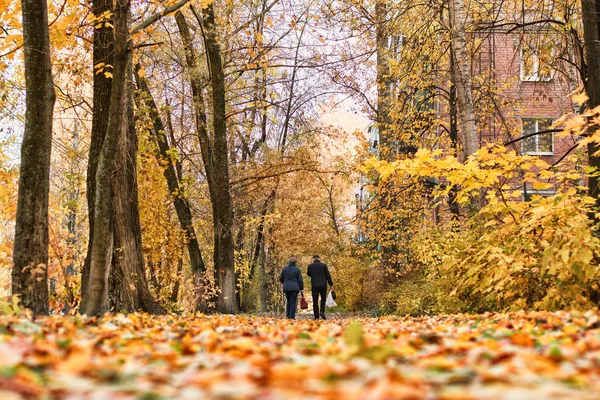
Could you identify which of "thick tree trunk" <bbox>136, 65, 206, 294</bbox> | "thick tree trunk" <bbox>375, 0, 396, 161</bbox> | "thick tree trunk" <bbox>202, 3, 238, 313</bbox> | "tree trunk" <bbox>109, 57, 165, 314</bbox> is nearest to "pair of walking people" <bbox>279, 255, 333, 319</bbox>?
"thick tree trunk" <bbox>202, 3, 238, 313</bbox>

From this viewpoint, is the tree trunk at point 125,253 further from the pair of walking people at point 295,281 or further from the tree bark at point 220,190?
the pair of walking people at point 295,281

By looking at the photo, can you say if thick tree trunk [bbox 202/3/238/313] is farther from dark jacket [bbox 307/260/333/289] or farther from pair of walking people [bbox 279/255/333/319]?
dark jacket [bbox 307/260/333/289]

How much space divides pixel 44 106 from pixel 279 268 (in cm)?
3098

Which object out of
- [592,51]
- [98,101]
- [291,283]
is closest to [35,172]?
[98,101]

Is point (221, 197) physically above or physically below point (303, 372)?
above

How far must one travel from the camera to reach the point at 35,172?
7824mm

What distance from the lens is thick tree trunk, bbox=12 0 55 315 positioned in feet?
25.0

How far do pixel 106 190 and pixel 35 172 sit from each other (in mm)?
1071

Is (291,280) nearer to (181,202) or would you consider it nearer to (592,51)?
(181,202)

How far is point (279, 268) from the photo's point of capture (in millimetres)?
38469

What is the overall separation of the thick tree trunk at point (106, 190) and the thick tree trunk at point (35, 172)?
2.56ft

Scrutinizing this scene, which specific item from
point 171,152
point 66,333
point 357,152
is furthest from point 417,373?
point 357,152

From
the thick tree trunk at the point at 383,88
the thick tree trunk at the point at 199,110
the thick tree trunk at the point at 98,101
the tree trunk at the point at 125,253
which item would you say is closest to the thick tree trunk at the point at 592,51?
the thick tree trunk at the point at 383,88

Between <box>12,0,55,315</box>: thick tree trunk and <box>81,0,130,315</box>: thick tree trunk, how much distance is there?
2.56ft
